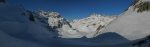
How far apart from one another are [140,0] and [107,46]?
39816 millimetres

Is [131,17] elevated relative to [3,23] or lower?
elevated

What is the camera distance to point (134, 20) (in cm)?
6297

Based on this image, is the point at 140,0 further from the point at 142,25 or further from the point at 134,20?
the point at 142,25

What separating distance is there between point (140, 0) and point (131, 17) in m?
9.35

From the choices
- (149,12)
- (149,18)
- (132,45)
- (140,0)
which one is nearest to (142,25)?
(149,18)

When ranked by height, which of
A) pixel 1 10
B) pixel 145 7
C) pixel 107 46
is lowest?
pixel 107 46

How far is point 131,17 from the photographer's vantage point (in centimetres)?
6556

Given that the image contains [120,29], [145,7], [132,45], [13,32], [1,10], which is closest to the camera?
[132,45]

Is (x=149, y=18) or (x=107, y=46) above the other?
(x=149, y=18)

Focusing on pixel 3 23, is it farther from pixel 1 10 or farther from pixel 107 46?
pixel 107 46

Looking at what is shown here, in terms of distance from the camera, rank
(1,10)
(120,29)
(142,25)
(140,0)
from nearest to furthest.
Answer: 1. (1,10)
2. (142,25)
3. (120,29)
4. (140,0)

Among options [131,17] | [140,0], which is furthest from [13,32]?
[140,0]

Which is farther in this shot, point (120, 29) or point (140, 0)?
point (140, 0)

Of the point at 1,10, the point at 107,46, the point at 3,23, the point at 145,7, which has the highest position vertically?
the point at 145,7
